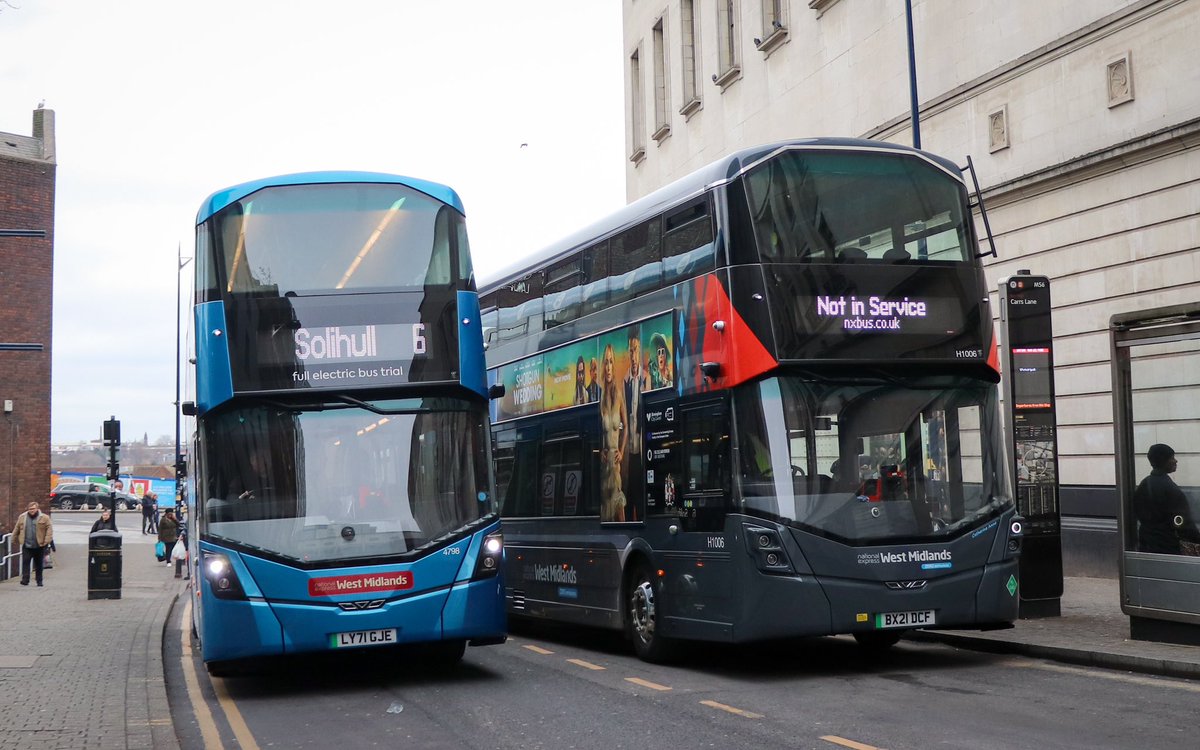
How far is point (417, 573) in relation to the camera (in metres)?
11.5

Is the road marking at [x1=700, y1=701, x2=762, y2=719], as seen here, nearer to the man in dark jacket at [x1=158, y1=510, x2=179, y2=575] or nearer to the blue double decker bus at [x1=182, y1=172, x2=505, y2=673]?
the blue double decker bus at [x1=182, y1=172, x2=505, y2=673]

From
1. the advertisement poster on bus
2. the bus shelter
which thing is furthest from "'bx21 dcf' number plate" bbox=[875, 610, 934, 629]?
the advertisement poster on bus

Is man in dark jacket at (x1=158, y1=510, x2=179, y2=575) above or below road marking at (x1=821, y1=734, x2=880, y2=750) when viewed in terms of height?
above

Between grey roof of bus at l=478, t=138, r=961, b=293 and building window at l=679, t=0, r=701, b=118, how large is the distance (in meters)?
19.5

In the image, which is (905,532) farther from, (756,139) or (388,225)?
(756,139)

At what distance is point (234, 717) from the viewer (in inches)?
412

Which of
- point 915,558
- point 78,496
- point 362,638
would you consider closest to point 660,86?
point 915,558

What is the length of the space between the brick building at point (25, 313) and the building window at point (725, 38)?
1928 centimetres

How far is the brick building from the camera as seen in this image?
A: 3900cm

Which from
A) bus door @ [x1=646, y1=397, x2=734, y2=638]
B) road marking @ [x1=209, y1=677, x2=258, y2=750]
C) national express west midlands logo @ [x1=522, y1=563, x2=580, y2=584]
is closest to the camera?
road marking @ [x1=209, y1=677, x2=258, y2=750]

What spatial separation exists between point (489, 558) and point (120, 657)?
483 centimetres

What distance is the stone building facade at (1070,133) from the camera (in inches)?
716

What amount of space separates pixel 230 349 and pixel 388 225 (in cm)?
168

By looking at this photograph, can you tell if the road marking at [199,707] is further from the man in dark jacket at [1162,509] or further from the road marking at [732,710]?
the man in dark jacket at [1162,509]
